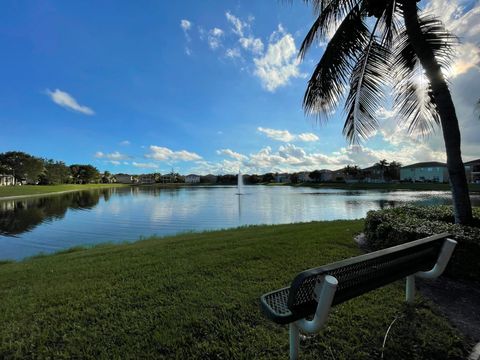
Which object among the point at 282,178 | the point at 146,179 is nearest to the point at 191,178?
the point at 146,179

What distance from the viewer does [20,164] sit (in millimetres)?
75438

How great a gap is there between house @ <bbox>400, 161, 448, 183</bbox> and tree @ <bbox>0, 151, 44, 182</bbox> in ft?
381

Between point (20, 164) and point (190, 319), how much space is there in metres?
95.8

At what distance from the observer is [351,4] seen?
516 cm

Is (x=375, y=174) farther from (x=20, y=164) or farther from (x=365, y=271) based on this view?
(x=20, y=164)

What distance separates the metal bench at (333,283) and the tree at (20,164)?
3754 inches

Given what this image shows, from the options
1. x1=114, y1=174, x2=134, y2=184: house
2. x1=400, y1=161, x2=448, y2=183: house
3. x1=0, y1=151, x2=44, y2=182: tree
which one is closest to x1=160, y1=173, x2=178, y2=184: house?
x1=114, y1=174, x2=134, y2=184: house

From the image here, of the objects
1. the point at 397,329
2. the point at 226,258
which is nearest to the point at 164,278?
the point at 226,258

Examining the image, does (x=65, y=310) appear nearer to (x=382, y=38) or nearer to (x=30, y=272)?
(x=30, y=272)

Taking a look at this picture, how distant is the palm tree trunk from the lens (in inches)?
180

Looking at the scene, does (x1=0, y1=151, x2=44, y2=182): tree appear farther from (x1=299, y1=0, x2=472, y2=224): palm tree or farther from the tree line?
(x1=299, y1=0, x2=472, y2=224): palm tree

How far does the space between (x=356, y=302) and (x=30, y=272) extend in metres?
6.06

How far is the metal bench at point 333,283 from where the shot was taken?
1828 millimetres

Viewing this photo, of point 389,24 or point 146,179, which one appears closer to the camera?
point 389,24
